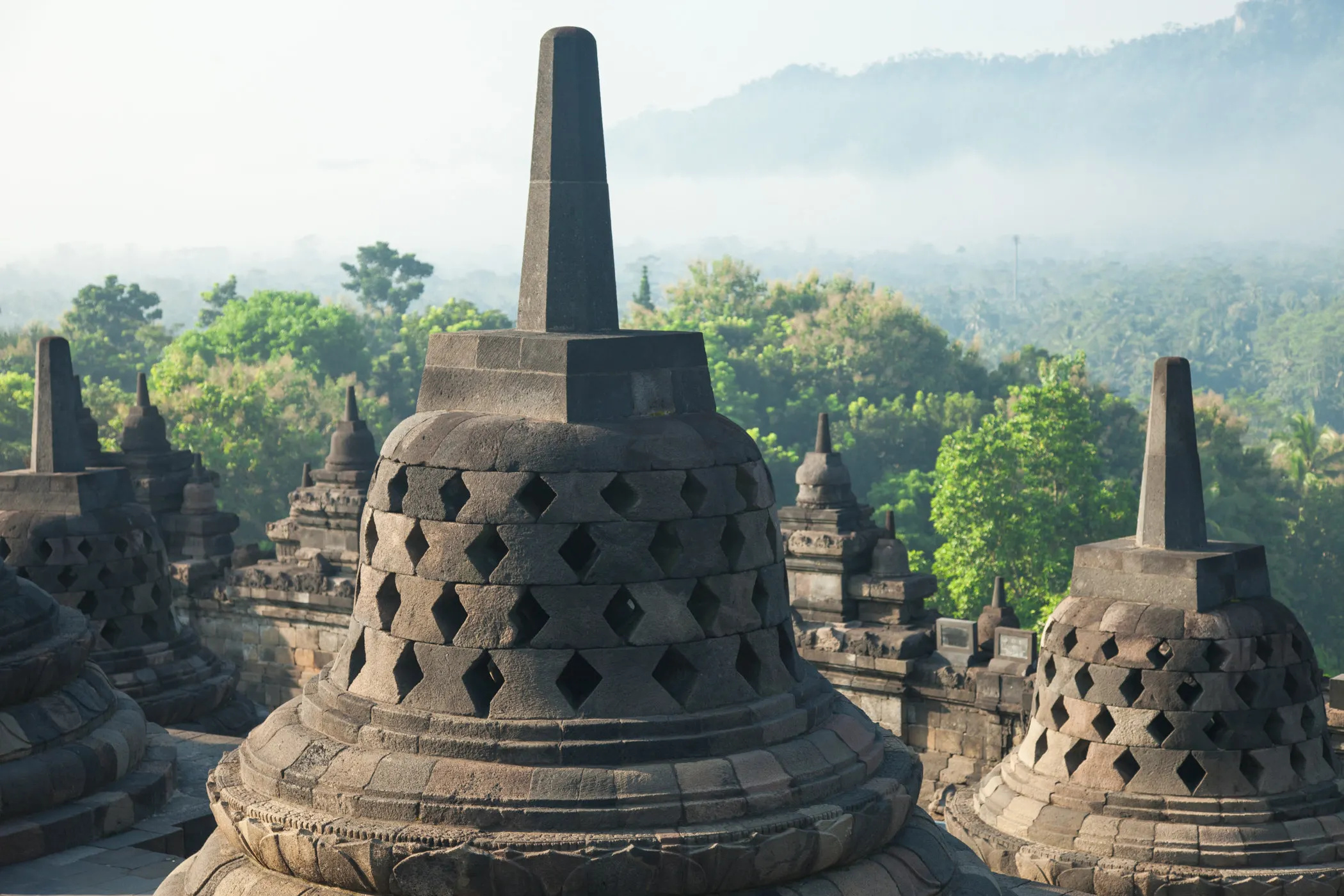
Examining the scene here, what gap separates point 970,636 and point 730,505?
11366mm

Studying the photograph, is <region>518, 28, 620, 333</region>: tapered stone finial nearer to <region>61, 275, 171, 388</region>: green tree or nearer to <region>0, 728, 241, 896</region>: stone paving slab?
<region>0, 728, 241, 896</region>: stone paving slab

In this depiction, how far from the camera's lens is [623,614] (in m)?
6.56

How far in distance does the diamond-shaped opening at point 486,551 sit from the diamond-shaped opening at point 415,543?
0.88ft

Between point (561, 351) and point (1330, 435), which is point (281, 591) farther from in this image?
point (1330, 435)

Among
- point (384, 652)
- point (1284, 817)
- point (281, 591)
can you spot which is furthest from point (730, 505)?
point (281, 591)

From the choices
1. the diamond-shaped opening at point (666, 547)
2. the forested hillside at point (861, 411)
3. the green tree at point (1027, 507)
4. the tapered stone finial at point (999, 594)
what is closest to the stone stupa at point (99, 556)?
the tapered stone finial at point (999, 594)

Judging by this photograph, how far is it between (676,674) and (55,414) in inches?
366

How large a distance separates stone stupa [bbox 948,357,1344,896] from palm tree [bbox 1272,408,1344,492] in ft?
139

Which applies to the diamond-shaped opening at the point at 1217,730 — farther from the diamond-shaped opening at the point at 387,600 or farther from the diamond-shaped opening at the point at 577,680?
the diamond-shaped opening at the point at 387,600

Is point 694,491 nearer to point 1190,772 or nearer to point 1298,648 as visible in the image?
point 1190,772

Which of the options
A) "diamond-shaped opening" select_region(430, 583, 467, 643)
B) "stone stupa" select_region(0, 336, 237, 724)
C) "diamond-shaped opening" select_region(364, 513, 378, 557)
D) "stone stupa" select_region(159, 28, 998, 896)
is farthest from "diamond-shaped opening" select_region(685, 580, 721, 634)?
"stone stupa" select_region(0, 336, 237, 724)

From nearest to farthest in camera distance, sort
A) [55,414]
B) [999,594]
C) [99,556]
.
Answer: [55,414] → [99,556] → [999,594]

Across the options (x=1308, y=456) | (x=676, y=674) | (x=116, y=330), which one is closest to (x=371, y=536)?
(x=676, y=674)

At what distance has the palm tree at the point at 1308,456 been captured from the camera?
171ft
